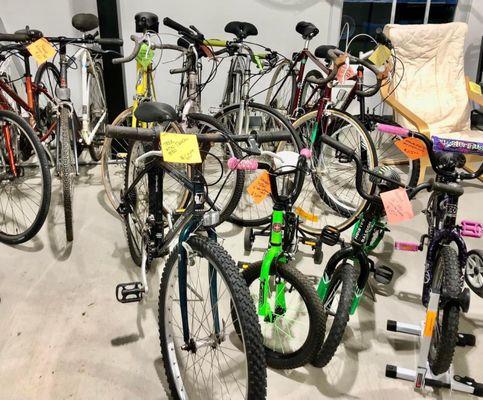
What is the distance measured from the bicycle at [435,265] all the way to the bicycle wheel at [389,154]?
67cm

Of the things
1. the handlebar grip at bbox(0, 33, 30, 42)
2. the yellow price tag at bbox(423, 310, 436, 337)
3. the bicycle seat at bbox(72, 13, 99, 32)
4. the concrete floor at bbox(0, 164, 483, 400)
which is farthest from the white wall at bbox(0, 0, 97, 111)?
the yellow price tag at bbox(423, 310, 436, 337)

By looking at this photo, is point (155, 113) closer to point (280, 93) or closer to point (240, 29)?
point (240, 29)

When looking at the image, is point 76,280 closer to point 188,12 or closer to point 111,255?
point 111,255

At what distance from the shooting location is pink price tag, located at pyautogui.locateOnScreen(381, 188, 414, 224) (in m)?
1.57

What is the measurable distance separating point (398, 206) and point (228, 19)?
3.10 metres

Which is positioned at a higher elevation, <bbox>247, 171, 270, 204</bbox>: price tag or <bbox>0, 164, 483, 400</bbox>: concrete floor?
<bbox>247, 171, 270, 204</bbox>: price tag

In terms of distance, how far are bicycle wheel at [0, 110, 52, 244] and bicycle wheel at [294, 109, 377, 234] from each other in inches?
55.3

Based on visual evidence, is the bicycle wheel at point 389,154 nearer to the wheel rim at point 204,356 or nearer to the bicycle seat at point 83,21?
the wheel rim at point 204,356

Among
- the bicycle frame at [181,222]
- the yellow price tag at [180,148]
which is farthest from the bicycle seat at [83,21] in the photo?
the yellow price tag at [180,148]

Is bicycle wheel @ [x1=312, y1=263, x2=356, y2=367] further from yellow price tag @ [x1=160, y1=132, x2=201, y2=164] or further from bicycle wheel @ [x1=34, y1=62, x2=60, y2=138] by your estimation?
bicycle wheel @ [x1=34, y1=62, x2=60, y2=138]

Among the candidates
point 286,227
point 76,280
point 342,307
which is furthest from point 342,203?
point 76,280

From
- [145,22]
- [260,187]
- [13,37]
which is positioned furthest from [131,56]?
[260,187]

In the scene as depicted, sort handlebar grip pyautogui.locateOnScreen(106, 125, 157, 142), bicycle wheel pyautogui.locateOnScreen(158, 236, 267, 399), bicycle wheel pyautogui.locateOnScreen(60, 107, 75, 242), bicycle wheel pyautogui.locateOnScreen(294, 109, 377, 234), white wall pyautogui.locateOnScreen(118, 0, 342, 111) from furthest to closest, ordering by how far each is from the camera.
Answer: white wall pyautogui.locateOnScreen(118, 0, 342, 111) < bicycle wheel pyautogui.locateOnScreen(294, 109, 377, 234) < bicycle wheel pyautogui.locateOnScreen(60, 107, 75, 242) < handlebar grip pyautogui.locateOnScreen(106, 125, 157, 142) < bicycle wheel pyautogui.locateOnScreen(158, 236, 267, 399)

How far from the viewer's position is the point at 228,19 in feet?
Result: 13.5
